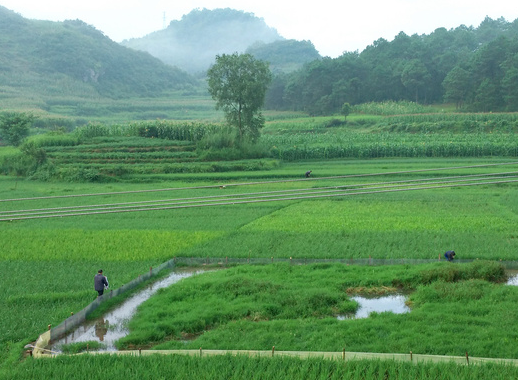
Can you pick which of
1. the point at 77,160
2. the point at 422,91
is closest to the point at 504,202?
the point at 77,160

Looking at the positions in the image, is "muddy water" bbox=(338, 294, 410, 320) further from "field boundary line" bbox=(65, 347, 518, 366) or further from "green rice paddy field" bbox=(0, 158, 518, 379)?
"field boundary line" bbox=(65, 347, 518, 366)

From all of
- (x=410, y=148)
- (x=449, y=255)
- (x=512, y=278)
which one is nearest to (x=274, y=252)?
(x=449, y=255)

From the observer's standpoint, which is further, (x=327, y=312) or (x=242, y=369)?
(x=327, y=312)

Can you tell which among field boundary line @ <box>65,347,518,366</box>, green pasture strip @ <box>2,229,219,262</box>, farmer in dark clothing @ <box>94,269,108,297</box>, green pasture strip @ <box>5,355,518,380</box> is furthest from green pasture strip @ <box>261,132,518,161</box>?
green pasture strip @ <box>5,355,518,380</box>

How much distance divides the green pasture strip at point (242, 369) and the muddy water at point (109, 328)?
175 centimetres

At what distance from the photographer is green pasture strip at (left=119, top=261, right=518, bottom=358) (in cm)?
1243

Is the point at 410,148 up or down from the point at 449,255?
up

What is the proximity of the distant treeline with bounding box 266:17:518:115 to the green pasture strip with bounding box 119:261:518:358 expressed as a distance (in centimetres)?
5639

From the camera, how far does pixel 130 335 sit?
532 inches

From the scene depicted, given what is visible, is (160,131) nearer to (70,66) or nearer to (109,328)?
(109,328)

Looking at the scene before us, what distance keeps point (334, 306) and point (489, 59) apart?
62.9 meters

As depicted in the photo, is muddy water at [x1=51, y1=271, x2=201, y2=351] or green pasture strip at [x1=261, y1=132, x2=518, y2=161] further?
green pasture strip at [x1=261, y1=132, x2=518, y2=161]

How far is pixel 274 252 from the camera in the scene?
66.7 ft

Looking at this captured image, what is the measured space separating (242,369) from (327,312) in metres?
4.20
